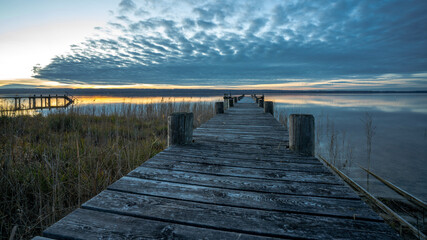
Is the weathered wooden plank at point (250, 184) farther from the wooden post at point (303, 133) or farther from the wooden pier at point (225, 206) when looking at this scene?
the wooden post at point (303, 133)

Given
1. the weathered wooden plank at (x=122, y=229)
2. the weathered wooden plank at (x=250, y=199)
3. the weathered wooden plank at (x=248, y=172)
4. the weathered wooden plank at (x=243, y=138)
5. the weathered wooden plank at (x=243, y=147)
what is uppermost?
the weathered wooden plank at (x=243, y=138)

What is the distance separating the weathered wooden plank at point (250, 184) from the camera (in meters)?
1.78

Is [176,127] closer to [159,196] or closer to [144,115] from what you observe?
[159,196]

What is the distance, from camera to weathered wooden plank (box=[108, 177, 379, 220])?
1507 millimetres

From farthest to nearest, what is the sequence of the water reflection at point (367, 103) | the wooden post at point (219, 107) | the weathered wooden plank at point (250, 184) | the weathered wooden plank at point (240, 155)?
1. the water reflection at point (367, 103)
2. the wooden post at point (219, 107)
3. the weathered wooden plank at point (240, 155)
4. the weathered wooden plank at point (250, 184)

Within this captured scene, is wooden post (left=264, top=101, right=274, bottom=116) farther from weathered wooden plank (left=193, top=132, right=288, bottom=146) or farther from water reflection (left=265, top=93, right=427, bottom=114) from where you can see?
water reflection (left=265, top=93, right=427, bottom=114)

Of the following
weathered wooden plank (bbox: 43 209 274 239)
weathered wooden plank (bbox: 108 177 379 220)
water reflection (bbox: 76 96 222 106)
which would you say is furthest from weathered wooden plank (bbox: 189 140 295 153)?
water reflection (bbox: 76 96 222 106)

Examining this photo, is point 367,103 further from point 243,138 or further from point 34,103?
point 34,103

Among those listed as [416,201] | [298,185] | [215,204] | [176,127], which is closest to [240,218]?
[215,204]

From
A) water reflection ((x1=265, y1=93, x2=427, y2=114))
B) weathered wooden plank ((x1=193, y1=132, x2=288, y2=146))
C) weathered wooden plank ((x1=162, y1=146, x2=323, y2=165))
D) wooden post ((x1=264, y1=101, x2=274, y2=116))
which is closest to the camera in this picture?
weathered wooden plank ((x1=162, y1=146, x2=323, y2=165))

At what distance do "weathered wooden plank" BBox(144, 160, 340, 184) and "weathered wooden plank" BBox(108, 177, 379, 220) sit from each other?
1.21 ft

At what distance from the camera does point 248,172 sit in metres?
2.25

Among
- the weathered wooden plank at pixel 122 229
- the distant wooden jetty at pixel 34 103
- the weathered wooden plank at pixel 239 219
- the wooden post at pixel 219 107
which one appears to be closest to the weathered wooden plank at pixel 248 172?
the weathered wooden plank at pixel 239 219

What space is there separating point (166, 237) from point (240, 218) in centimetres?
49
